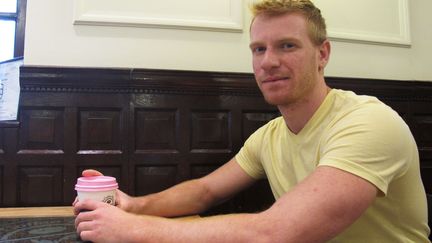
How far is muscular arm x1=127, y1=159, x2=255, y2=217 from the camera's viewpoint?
1271mm

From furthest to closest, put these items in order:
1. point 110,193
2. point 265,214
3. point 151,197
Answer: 1. point 151,197
2. point 110,193
3. point 265,214

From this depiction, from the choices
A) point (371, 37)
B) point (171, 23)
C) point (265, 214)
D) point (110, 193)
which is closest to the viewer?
point (265, 214)

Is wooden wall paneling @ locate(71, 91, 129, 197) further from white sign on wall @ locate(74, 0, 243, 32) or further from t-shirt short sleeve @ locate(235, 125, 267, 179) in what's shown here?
t-shirt short sleeve @ locate(235, 125, 267, 179)

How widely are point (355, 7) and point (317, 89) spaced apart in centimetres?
106

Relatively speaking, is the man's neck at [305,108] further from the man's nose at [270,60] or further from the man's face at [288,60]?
the man's nose at [270,60]

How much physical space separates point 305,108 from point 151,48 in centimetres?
90

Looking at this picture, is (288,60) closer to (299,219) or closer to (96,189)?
(299,219)

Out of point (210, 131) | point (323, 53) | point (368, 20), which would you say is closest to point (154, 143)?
point (210, 131)

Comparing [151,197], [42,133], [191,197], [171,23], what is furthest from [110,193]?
[171,23]

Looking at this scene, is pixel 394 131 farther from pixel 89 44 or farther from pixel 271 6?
pixel 89 44

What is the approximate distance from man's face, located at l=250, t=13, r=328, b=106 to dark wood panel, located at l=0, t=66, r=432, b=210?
23.6 inches

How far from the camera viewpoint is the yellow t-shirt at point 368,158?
2.78 ft

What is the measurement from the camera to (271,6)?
110 cm

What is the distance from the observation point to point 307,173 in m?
1.08
